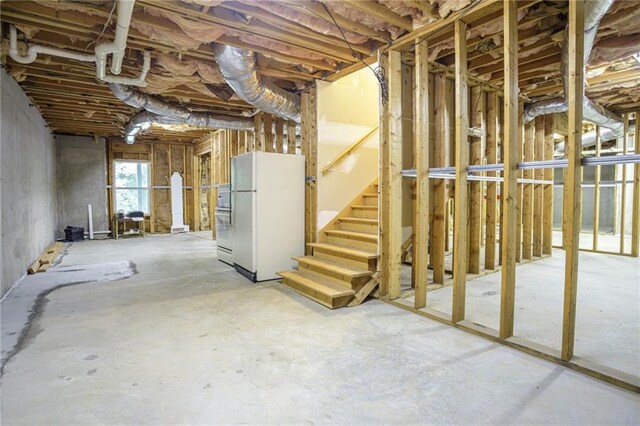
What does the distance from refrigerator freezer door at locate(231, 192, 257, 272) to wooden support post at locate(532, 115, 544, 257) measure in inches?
199

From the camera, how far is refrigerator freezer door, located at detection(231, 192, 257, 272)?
463cm

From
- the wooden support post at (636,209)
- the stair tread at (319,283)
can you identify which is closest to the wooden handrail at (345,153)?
the stair tread at (319,283)

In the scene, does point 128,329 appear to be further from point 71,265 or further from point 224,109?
point 224,109

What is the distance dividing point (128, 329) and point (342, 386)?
2038 mm

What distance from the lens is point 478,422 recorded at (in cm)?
170

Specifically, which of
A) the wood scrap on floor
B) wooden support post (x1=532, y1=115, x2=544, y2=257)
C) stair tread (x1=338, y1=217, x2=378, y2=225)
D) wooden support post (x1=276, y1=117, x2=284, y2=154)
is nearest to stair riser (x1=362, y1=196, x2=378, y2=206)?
stair tread (x1=338, y1=217, x2=378, y2=225)

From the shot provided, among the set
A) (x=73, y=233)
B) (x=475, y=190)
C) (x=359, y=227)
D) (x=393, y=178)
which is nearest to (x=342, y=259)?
(x=359, y=227)

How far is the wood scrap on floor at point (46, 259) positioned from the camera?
202 inches

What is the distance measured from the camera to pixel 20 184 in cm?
466

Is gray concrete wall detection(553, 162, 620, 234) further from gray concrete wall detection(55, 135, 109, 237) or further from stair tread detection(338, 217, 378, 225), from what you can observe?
gray concrete wall detection(55, 135, 109, 237)

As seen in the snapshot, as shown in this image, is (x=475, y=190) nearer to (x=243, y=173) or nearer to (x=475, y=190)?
(x=475, y=190)

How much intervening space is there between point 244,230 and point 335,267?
1.65 meters

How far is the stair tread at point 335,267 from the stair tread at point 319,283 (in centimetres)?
14

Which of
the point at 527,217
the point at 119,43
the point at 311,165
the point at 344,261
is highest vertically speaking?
the point at 119,43
